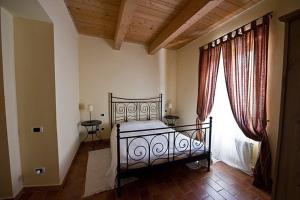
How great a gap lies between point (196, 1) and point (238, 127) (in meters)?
2.24

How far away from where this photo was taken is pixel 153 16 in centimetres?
255

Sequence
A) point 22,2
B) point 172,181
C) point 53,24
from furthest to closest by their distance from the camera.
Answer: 1. point 172,181
2. point 53,24
3. point 22,2

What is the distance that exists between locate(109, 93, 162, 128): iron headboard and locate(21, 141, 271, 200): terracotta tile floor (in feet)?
5.42

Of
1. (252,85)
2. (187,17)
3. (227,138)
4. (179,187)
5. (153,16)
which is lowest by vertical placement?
(179,187)

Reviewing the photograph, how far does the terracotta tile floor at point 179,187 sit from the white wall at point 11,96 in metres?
0.39

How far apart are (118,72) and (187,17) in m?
2.33

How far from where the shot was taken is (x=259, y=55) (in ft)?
6.77

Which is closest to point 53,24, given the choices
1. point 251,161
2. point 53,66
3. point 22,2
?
point 22,2

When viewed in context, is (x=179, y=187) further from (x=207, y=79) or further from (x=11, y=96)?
(x=11, y=96)

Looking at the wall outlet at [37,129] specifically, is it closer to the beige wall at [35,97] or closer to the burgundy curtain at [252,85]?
the beige wall at [35,97]

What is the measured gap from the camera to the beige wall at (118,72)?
3605 mm

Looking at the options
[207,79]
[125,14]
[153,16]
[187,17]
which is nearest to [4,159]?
[125,14]

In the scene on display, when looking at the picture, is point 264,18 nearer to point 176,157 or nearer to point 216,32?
point 216,32

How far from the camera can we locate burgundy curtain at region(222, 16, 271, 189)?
2031 mm
